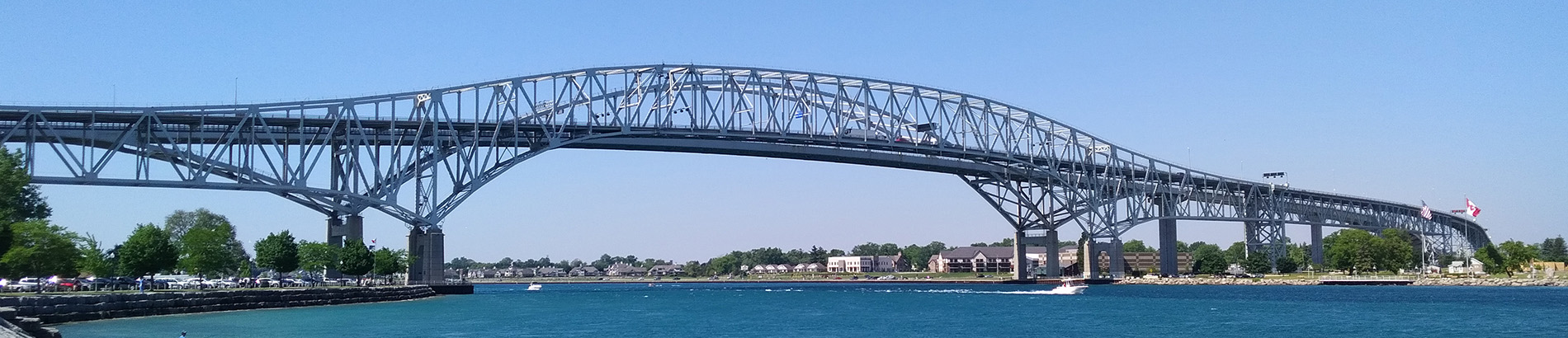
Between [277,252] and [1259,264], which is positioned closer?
[277,252]

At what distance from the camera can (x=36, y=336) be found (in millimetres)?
36156

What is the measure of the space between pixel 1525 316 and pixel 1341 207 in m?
115

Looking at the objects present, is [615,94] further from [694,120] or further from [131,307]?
[131,307]

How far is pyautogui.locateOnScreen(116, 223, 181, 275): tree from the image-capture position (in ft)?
228

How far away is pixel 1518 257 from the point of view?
146 m

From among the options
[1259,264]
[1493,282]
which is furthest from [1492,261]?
[1493,282]

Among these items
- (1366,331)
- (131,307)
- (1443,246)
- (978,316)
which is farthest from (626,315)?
(1443,246)

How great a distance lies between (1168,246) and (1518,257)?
3779cm

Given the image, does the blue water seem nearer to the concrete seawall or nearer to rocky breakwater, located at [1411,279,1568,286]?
the concrete seawall

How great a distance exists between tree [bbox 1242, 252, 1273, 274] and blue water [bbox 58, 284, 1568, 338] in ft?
196

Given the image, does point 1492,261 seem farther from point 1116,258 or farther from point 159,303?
point 159,303

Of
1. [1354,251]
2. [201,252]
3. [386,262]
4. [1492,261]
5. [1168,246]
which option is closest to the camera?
[201,252]

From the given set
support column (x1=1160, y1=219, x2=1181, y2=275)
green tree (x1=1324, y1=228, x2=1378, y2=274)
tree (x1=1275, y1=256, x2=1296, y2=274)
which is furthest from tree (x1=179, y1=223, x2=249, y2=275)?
tree (x1=1275, y1=256, x2=1296, y2=274)

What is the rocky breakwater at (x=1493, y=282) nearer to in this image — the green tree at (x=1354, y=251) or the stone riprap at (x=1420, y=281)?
the stone riprap at (x=1420, y=281)
